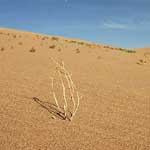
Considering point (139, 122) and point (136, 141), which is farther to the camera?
point (139, 122)

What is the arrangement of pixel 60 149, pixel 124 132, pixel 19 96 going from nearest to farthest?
pixel 60 149 → pixel 124 132 → pixel 19 96

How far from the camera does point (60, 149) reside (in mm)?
5660

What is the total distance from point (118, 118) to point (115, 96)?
1.92 metres

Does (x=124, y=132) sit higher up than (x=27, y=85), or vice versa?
(x=27, y=85)

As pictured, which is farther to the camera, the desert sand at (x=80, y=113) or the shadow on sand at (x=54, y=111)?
the shadow on sand at (x=54, y=111)

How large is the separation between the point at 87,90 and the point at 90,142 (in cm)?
368

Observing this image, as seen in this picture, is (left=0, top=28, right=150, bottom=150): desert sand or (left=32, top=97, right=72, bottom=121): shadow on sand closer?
(left=0, top=28, right=150, bottom=150): desert sand

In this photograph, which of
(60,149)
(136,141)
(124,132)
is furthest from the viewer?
(124,132)

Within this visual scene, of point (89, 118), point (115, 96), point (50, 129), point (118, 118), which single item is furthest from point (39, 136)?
point (115, 96)

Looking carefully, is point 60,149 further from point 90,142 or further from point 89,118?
point 89,118

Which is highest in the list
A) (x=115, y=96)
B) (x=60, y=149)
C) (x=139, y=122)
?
(x=115, y=96)

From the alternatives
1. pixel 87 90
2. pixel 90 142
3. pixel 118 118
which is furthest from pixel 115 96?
pixel 90 142

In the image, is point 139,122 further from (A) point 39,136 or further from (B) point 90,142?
(A) point 39,136

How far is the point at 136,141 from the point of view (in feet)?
20.0
